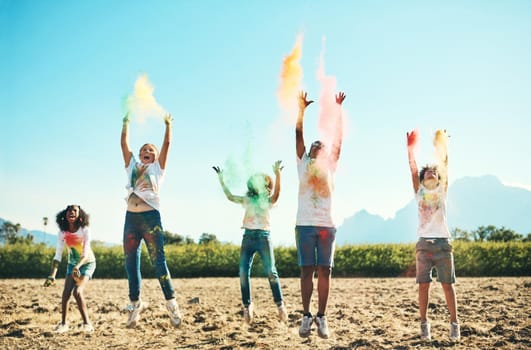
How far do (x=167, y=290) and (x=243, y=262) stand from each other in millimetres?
1323

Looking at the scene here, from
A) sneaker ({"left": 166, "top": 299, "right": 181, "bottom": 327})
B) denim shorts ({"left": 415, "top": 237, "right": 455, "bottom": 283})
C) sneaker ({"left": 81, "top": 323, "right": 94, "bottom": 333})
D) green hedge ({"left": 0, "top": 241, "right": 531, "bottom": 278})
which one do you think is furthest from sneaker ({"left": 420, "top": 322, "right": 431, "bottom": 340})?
green hedge ({"left": 0, "top": 241, "right": 531, "bottom": 278})

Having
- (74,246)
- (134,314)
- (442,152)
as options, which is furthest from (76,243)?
(442,152)

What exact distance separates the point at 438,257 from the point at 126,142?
477 cm

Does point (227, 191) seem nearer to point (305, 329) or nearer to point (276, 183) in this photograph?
point (276, 183)

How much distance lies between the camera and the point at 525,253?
21.2 m

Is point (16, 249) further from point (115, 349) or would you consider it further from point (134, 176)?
point (134, 176)

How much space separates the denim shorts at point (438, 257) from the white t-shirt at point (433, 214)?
0.10m

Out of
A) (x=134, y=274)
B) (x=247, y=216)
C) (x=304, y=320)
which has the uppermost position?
(x=247, y=216)

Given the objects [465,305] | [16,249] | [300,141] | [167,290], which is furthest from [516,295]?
[16,249]

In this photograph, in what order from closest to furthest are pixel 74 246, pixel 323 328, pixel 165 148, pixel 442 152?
pixel 323 328, pixel 165 148, pixel 442 152, pixel 74 246

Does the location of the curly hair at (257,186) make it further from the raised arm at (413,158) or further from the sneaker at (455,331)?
the sneaker at (455,331)

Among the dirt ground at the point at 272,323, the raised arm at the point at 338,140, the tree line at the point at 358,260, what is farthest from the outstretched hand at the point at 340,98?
the tree line at the point at 358,260

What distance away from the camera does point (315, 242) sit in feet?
20.3

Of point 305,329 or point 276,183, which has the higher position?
point 276,183
